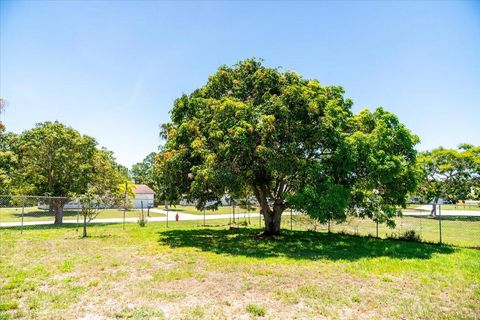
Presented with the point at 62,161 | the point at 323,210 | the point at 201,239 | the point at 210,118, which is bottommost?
the point at 201,239

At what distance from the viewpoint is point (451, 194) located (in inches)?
1458

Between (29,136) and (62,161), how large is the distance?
3.64 meters

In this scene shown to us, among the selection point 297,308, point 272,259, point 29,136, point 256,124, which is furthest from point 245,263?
point 29,136

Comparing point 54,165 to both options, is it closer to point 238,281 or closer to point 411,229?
point 238,281

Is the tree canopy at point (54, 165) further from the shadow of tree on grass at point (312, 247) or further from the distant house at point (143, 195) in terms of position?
the distant house at point (143, 195)

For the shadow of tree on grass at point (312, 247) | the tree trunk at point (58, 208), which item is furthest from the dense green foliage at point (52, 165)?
the shadow of tree on grass at point (312, 247)

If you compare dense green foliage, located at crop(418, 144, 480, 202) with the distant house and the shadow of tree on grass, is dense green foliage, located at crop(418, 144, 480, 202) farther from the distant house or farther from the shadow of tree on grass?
the distant house

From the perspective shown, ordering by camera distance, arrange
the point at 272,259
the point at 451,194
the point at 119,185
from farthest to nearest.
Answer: the point at 451,194 < the point at 119,185 < the point at 272,259

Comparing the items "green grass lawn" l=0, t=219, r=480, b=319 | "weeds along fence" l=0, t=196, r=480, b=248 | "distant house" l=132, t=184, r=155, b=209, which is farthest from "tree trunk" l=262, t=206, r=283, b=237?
"distant house" l=132, t=184, r=155, b=209

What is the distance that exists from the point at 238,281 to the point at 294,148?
22.1 feet

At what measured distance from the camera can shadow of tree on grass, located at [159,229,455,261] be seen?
455 inches

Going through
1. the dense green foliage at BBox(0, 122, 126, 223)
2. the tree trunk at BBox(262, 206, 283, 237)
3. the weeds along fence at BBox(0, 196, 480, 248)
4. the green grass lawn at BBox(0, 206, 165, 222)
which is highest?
the dense green foliage at BBox(0, 122, 126, 223)

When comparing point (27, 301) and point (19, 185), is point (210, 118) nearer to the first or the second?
point (27, 301)

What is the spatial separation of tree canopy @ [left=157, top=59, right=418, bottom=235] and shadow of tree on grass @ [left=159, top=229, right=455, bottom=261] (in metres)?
1.48
